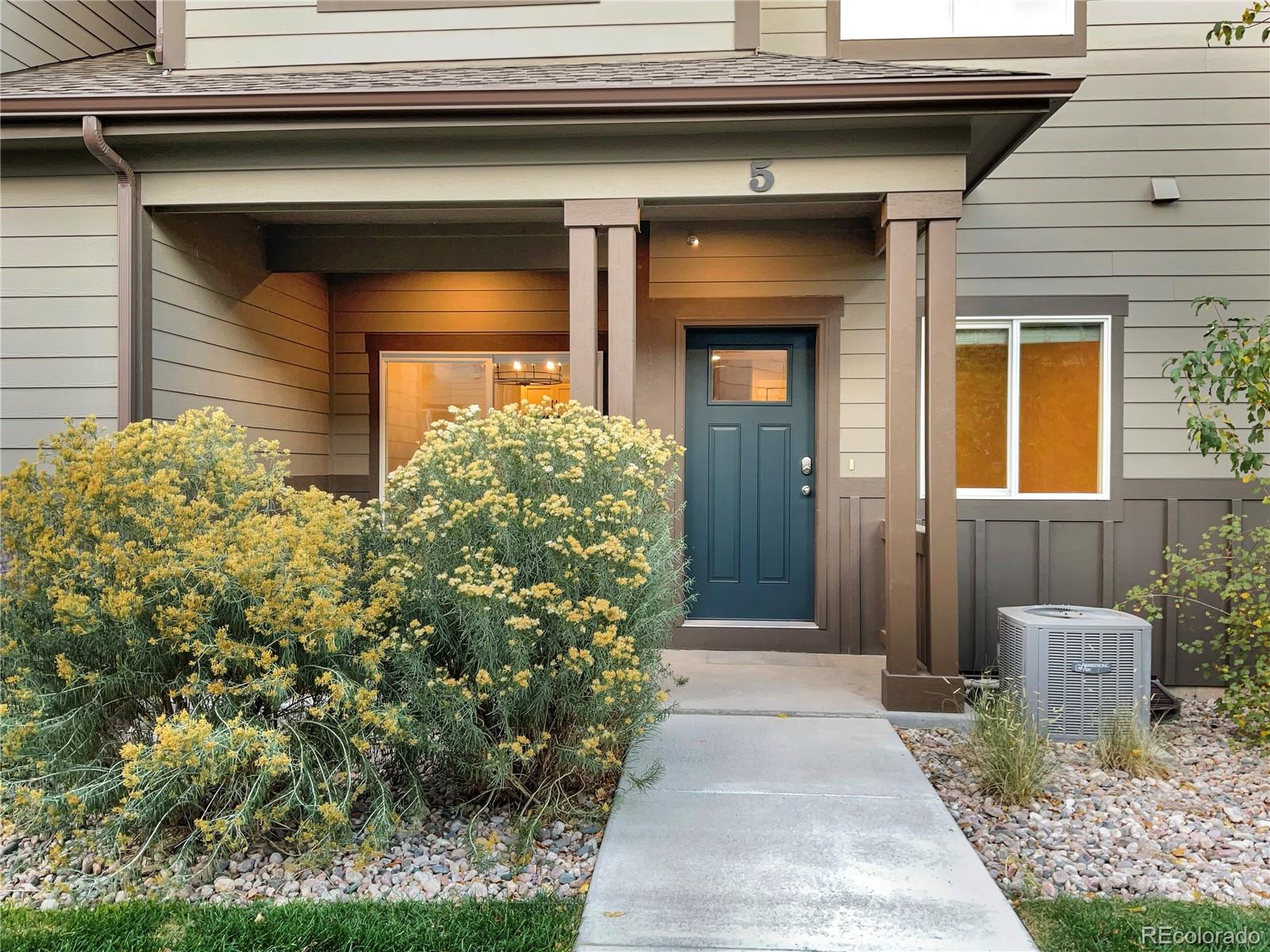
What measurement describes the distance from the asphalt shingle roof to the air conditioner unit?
2695 millimetres

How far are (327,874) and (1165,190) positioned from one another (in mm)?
5801

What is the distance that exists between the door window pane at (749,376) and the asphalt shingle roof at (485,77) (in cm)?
182

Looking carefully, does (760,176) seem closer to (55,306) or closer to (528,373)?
(528,373)

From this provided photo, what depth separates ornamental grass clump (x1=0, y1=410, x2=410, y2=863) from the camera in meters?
2.63

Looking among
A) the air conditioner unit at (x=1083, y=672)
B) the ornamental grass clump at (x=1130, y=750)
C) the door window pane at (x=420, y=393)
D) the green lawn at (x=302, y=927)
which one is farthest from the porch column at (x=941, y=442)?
the door window pane at (x=420, y=393)

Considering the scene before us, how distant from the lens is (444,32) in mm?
4906

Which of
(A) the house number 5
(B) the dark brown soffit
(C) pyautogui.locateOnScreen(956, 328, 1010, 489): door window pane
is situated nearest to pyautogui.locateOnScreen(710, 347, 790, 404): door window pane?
(C) pyautogui.locateOnScreen(956, 328, 1010, 489): door window pane

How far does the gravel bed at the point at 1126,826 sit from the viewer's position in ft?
8.85

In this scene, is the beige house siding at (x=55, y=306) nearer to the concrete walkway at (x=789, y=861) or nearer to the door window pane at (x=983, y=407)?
the concrete walkway at (x=789, y=861)

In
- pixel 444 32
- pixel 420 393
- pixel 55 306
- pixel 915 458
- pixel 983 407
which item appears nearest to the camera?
pixel 915 458

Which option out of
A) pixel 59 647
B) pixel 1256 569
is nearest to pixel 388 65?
pixel 59 647

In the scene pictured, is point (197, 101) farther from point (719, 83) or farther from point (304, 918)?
point (304, 918)

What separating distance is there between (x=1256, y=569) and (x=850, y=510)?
233 cm

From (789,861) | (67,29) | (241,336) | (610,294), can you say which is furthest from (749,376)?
(67,29)
